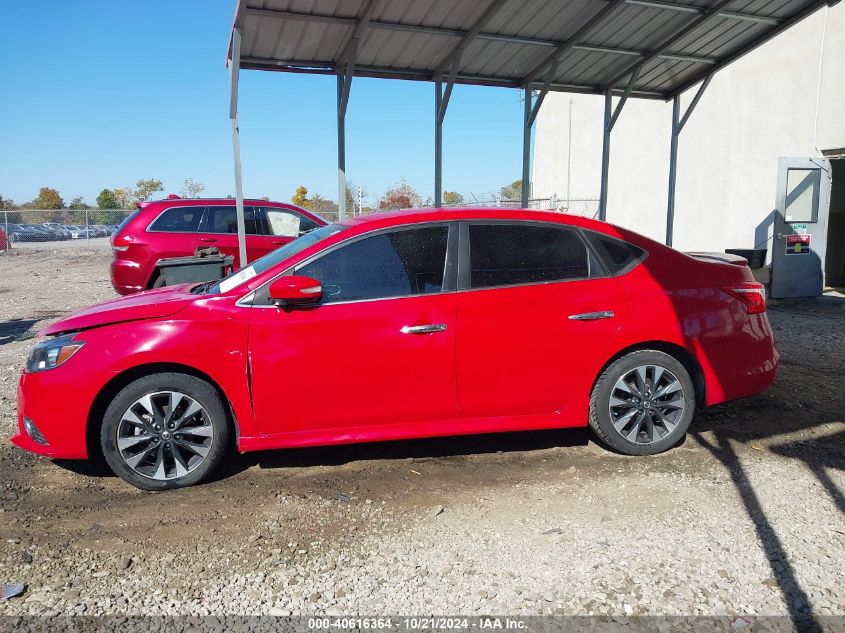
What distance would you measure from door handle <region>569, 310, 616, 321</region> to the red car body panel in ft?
0.09

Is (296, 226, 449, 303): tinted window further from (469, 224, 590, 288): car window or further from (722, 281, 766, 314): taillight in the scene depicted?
(722, 281, 766, 314): taillight

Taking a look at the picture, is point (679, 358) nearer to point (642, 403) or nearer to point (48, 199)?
point (642, 403)

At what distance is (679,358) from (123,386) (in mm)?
3636

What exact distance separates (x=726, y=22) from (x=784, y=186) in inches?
119

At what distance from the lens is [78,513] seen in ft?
12.0

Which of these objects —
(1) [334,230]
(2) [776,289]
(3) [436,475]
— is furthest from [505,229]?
(2) [776,289]

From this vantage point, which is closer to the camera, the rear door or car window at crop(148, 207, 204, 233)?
the rear door

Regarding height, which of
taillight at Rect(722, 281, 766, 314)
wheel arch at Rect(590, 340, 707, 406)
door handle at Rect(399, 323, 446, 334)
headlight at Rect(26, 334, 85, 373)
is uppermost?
taillight at Rect(722, 281, 766, 314)

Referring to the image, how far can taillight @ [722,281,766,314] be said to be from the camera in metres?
4.50

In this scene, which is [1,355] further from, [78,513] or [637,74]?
[637,74]

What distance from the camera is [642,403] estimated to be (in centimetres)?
430

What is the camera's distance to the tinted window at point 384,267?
4.01m

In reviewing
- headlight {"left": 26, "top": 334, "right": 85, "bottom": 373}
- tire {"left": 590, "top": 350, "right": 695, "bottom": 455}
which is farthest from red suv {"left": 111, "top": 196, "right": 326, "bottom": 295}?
tire {"left": 590, "top": 350, "right": 695, "bottom": 455}

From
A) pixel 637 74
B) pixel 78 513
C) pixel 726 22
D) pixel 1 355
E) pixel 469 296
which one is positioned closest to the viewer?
pixel 78 513
